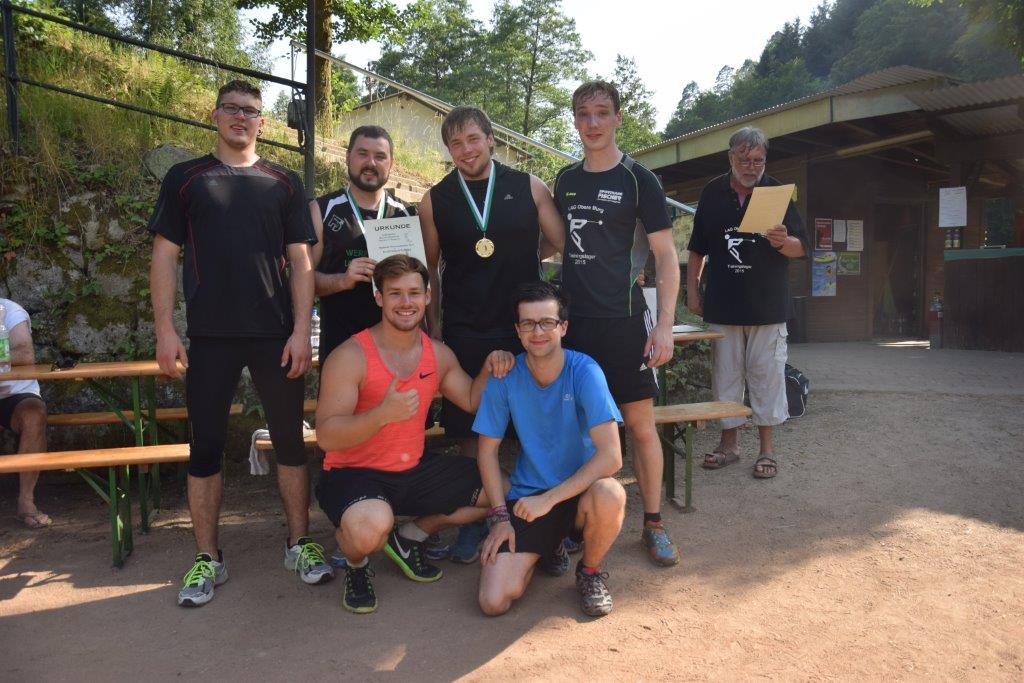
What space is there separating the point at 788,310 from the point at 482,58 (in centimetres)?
3488

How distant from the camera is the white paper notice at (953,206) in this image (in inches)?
402

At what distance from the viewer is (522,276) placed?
354 centimetres

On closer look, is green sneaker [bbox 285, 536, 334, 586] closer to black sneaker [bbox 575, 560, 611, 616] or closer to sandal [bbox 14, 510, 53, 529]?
black sneaker [bbox 575, 560, 611, 616]

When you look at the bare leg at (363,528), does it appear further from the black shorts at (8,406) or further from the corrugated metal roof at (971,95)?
the corrugated metal roof at (971,95)

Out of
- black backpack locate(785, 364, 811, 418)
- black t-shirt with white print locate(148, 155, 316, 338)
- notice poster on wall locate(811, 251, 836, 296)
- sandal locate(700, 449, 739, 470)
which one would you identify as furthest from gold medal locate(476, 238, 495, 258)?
notice poster on wall locate(811, 251, 836, 296)

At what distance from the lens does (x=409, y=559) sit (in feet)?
11.4

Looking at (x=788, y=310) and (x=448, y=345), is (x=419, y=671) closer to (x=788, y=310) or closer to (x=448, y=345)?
(x=448, y=345)

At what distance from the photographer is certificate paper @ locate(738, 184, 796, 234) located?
4.35m

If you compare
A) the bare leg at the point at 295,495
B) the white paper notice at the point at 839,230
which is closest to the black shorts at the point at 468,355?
the bare leg at the point at 295,495

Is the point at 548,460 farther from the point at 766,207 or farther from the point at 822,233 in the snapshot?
the point at 822,233

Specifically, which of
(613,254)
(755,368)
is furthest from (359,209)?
(755,368)

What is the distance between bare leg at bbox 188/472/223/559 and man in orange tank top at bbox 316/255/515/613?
510 mm

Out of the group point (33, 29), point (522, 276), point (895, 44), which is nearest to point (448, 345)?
point (522, 276)

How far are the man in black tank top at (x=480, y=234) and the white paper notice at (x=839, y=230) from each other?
408 inches
